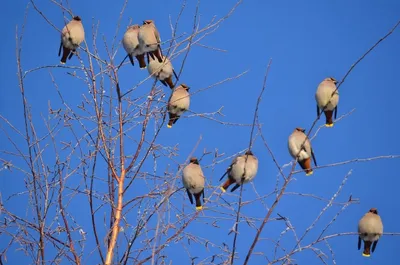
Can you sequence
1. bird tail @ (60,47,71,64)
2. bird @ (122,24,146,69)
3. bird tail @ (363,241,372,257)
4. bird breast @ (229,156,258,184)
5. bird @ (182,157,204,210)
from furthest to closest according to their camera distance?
bird tail @ (60,47,71,64) < bird tail @ (363,241,372,257) < bird @ (122,24,146,69) < bird @ (182,157,204,210) < bird breast @ (229,156,258,184)

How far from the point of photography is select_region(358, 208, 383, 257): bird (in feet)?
20.7

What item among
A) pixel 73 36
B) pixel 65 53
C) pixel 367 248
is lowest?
pixel 367 248

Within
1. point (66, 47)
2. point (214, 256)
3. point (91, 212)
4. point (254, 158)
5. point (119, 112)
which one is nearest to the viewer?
point (214, 256)

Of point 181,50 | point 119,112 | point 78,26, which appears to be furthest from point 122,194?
point 78,26

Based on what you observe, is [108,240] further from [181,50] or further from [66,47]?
[66,47]

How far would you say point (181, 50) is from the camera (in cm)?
446

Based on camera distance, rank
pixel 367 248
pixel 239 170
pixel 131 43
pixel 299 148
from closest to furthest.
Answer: pixel 239 170 → pixel 299 148 → pixel 131 43 → pixel 367 248

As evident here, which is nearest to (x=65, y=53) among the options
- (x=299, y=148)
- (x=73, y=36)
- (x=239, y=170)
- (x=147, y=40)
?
(x=73, y=36)

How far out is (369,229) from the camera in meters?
6.31

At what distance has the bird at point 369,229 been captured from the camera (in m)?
6.30

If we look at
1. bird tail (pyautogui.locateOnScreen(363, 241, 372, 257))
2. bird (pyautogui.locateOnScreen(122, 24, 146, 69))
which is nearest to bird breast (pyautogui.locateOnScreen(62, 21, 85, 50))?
bird (pyautogui.locateOnScreen(122, 24, 146, 69))

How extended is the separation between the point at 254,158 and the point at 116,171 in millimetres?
1689

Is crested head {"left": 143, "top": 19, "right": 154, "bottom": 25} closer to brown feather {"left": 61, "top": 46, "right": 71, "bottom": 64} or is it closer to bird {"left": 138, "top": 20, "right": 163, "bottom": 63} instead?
bird {"left": 138, "top": 20, "right": 163, "bottom": 63}

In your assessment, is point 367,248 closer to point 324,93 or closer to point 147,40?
point 324,93
